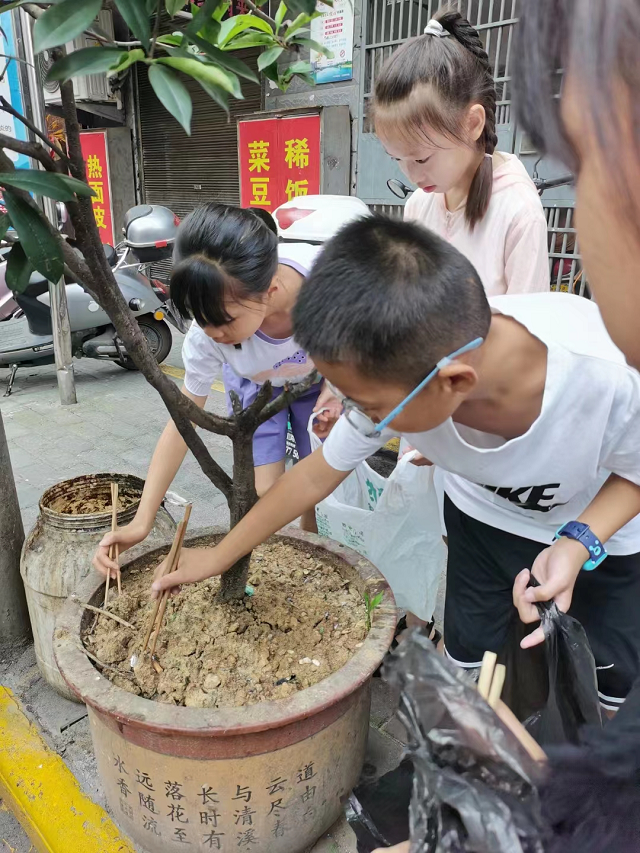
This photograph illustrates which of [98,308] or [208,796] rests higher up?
[98,308]

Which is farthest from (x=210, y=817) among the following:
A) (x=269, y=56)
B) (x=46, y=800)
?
(x=269, y=56)

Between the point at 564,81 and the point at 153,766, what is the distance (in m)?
1.28

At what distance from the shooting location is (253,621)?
1548 mm

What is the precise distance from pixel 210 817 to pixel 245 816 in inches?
2.7

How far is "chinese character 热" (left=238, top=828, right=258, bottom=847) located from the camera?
1.30 meters

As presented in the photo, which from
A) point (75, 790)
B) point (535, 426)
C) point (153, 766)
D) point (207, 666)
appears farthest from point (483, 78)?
point (75, 790)

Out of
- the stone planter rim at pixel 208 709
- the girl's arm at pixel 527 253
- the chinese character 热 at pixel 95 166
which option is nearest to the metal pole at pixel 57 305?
the girl's arm at pixel 527 253

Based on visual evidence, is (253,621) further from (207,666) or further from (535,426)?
(535,426)

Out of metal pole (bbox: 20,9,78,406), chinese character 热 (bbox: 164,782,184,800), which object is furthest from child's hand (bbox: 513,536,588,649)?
metal pole (bbox: 20,9,78,406)

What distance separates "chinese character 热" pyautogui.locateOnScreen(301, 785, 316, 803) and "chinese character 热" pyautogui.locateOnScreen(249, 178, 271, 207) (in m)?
5.16

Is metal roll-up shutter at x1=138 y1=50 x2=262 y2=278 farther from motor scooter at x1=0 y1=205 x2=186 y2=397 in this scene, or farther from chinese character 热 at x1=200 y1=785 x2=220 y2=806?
chinese character 热 at x1=200 y1=785 x2=220 y2=806

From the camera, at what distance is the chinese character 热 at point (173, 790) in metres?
1.24

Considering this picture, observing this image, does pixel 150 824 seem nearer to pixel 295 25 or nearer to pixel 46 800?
pixel 46 800

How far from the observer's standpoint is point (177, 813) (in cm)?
128
